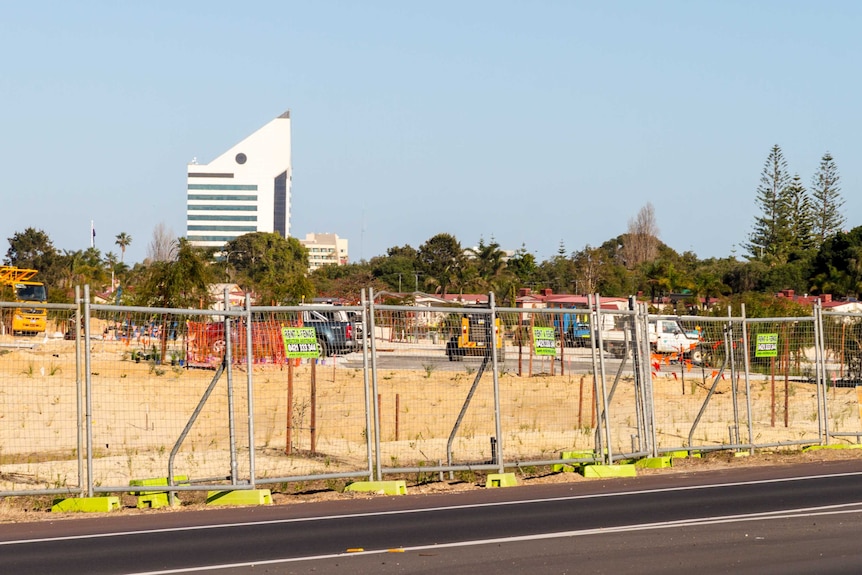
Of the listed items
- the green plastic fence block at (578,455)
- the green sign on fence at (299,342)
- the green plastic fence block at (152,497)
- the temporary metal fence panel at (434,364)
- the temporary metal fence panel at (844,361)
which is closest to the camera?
the green plastic fence block at (152,497)

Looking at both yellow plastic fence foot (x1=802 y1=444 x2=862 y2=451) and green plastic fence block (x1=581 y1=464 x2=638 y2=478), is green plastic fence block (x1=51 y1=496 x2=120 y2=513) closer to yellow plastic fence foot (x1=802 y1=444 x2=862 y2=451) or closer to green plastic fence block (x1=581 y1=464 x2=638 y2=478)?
green plastic fence block (x1=581 y1=464 x2=638 y2=478)

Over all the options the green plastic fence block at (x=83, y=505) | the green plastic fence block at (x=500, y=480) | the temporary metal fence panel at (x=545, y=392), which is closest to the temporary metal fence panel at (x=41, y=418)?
the green plastic fence block at (x=83, y=505)

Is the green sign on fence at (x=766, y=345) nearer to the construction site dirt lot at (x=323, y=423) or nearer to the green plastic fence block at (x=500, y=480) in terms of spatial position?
the construction site dirt lot at (x=323, y=423)

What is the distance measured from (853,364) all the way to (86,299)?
16018 millimetres

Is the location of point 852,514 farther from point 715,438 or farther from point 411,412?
point 411,412

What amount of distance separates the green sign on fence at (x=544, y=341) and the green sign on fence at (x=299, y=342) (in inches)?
131

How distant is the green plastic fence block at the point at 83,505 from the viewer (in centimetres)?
1306

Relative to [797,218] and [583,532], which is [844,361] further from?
[797,218]

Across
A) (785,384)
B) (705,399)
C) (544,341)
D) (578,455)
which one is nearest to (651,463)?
(578,455)

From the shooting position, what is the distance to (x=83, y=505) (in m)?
13.1

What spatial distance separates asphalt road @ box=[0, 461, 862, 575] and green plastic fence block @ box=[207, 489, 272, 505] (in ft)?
1.18

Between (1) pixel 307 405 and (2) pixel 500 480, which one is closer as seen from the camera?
(2) pixel 500 480

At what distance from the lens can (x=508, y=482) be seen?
15484 mm

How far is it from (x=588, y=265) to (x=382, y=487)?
278ft
